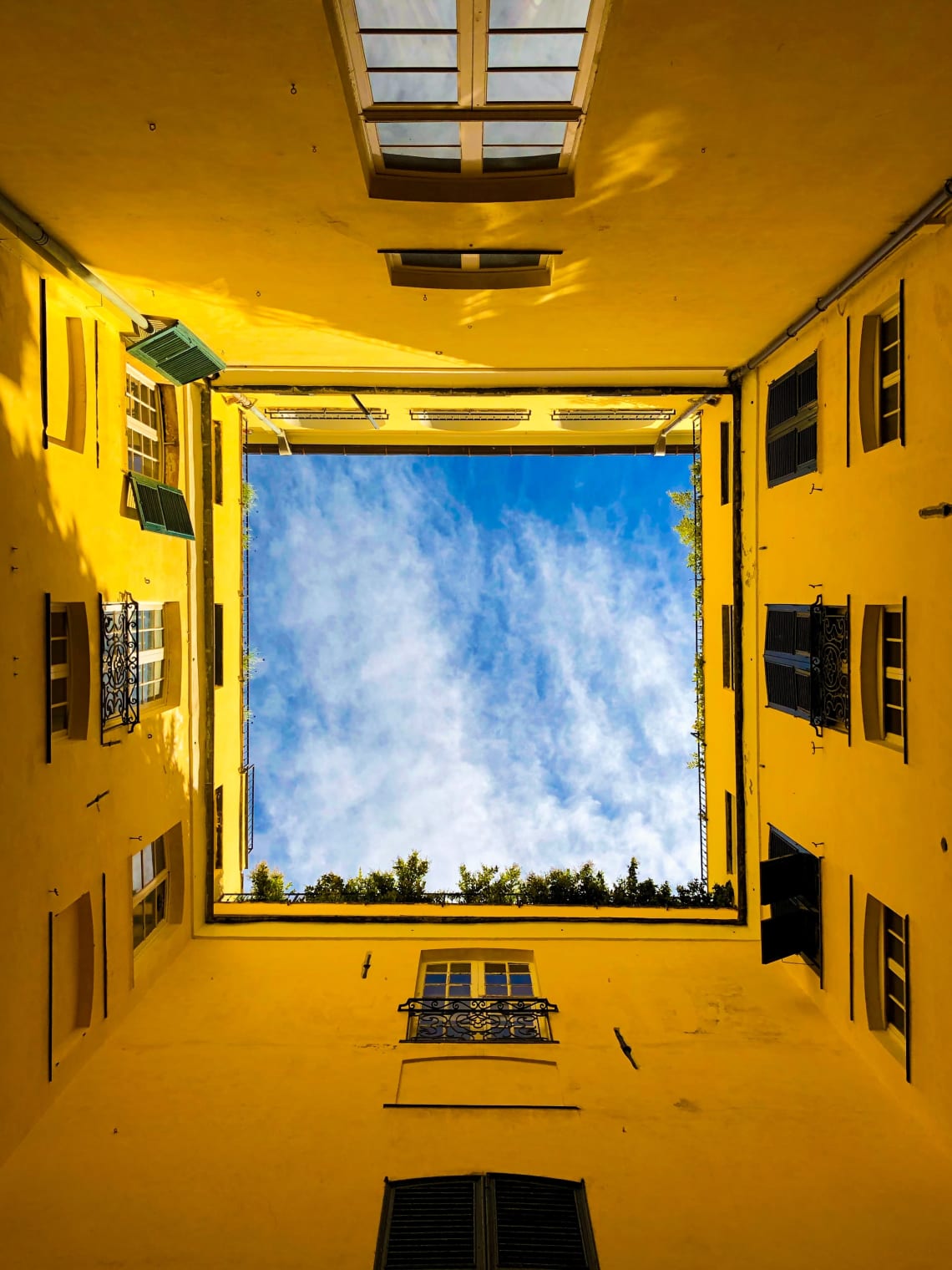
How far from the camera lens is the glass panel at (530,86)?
584cm

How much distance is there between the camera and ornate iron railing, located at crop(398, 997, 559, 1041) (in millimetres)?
8719

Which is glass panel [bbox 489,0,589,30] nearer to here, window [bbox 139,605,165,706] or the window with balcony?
the window with balcony

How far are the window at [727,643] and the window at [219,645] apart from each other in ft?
29.2

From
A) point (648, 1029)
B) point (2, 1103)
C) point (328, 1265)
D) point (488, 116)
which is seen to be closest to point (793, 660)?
point (648, 1029)

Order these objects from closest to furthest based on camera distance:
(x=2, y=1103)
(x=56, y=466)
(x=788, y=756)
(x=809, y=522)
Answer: (x=2, y=1103)
(x=56, y=466)
(x=809, y=522)
(x=788, y=756)

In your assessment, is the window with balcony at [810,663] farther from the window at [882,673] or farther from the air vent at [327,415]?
the air vent at [327,415]

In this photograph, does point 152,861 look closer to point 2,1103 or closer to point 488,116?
point 2,1103

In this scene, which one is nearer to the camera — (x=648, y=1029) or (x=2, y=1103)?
(x=2, y=1103)

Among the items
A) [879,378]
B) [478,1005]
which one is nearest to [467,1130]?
[478,1005]

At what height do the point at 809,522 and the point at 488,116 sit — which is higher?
the point at 488,116

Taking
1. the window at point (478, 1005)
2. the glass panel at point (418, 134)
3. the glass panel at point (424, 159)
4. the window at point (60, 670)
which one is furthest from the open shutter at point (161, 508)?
the window at point (478, 1005)

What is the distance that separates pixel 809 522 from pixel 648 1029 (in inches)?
266

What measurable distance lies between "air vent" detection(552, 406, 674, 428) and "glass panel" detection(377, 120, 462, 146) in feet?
28.1

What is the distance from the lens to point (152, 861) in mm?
10500
